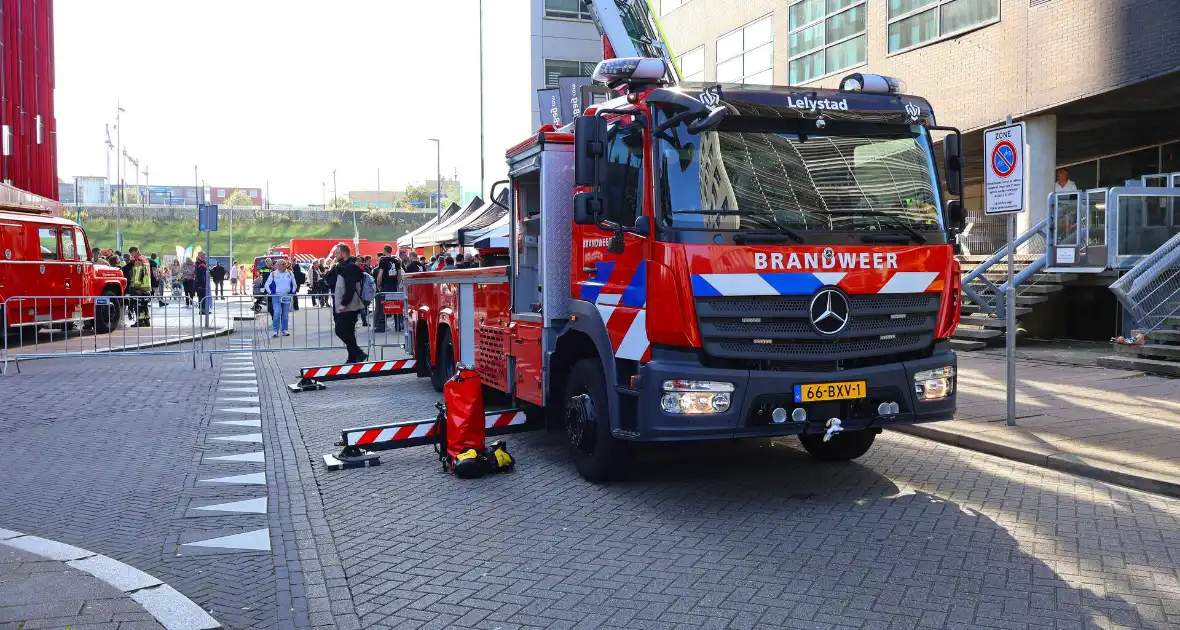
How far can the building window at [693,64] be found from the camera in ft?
106

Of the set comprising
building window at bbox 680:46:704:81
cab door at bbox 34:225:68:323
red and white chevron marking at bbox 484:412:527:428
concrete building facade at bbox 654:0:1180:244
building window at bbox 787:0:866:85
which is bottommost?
red and white chevron marking at bbox 484:412:527:428

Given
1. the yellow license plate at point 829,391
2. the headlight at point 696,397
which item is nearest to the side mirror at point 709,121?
the headlight at point 696,397

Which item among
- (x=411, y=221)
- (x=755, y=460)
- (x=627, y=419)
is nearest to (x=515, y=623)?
(x=627, y=419)

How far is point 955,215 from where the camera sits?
7145 millimetres

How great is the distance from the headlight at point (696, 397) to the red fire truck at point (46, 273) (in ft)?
51.4

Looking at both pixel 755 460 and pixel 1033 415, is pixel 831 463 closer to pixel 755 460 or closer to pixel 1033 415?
pixel 755 460

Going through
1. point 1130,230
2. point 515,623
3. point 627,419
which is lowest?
point 515,623

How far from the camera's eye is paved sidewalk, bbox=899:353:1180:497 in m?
7.56

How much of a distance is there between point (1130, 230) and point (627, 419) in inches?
489

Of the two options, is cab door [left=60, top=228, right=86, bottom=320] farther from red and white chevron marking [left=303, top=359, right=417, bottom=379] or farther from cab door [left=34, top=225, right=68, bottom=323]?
red and white chevron marking [left=303, top=359, right=417, bottom=379]

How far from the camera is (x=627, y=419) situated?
6609mm

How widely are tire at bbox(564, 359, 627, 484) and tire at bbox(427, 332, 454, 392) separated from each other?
397 centimetres

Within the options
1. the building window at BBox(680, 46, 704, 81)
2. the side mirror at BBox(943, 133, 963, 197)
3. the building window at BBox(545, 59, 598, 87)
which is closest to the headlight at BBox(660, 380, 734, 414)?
the side mirror at BBox(943, 133, 963, 197)

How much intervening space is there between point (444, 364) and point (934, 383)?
6.48 meters
